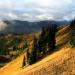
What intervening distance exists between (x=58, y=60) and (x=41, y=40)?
139ft

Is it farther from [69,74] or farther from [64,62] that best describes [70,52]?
[69,74]

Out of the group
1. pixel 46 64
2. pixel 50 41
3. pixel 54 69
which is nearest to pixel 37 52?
pixel 50 41

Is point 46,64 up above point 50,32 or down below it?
below

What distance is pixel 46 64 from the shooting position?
112 metres

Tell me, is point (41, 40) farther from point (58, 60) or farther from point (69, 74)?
point (69, 74)

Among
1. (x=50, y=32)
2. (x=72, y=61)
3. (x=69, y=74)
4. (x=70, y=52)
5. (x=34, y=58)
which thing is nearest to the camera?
(x=69, y=74)

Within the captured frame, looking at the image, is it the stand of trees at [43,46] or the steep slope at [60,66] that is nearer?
the steep slope at [60,66]

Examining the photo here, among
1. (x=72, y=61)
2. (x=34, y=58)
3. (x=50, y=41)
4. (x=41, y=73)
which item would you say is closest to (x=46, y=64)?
(x=41, y=73)

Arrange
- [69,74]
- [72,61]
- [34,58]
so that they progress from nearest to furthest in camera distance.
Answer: [69,74]
[72,61]
[34,58]

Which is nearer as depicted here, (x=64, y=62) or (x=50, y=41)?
(x=64, y=62)

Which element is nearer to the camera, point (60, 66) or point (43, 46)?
point (60, 66)

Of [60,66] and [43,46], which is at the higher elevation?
[43,46]

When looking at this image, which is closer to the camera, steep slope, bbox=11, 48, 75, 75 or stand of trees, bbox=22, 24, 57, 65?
steep slope, bbox=11, 48, 75, 75

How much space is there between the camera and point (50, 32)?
489ft
